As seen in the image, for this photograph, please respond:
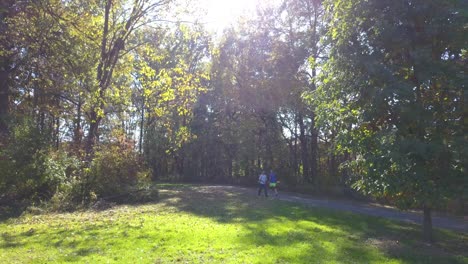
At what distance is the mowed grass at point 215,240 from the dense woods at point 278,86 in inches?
59.2

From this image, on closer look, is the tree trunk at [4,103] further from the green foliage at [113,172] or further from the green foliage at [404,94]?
the green foliage at [404,94]

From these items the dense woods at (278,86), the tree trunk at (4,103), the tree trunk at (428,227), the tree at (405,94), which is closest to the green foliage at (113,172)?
the dense woods at (278,86)

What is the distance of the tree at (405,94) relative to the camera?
9.98 metres

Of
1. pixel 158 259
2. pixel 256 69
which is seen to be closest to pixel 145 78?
pixel 158 259

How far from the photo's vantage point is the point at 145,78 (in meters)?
18.6

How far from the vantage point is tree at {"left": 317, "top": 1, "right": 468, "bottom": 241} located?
9977 millimetres

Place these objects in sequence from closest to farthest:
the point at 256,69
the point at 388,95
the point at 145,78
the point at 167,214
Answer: the point at 388,95, the point at 167,214, the point at 145,78, the point at 256,69

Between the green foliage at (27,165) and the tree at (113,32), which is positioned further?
the tree at (113,32)

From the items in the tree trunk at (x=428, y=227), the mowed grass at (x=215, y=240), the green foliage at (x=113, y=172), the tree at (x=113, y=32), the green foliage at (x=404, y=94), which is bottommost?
the mowed grass at (x=215, y=240)

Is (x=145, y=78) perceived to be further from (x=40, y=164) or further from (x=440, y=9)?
(x=440, y=9)

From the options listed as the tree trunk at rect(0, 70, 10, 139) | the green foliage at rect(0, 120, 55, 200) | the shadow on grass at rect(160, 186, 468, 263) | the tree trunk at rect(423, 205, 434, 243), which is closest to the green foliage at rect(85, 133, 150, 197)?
the green foliage at rect(0, 120, 55, 200)

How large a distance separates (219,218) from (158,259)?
263 inches

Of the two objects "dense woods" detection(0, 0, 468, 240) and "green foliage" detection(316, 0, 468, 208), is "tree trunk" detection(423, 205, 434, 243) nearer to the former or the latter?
"dense woods" detection(0, 0, 468, 240)

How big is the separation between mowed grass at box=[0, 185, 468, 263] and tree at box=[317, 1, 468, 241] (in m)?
1.56
